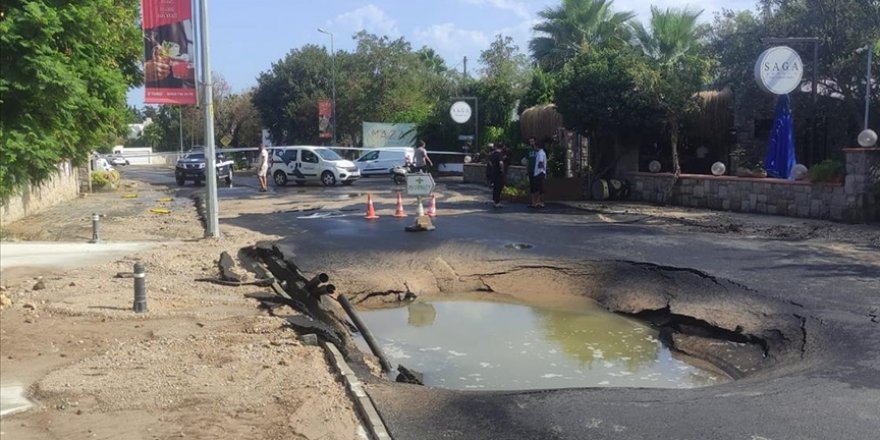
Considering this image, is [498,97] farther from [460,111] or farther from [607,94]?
[607,94]

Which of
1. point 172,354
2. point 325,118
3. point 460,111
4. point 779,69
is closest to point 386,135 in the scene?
point 325,118

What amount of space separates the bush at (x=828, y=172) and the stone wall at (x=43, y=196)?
16986mm

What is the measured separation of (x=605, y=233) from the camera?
47.0 ft

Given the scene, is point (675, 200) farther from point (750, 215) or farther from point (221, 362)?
point (221, 362)

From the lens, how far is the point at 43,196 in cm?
2339

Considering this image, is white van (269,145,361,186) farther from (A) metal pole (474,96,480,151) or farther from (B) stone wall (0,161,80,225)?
(B) stone wall (0,161,80,225)

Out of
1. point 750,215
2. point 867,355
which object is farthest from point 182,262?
point 750,215

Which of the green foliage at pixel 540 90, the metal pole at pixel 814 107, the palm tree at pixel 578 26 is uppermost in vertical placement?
the palm tree at pixel 578 26

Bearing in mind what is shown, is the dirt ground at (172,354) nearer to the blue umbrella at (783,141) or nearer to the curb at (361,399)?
the curb at (361,399)

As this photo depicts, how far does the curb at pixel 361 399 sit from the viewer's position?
5129mm

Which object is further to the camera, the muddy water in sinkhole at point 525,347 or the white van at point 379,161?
the white van at point 379,161

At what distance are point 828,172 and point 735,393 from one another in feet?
37.9

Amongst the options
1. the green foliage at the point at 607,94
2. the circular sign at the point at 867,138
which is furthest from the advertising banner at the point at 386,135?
the circular sign at the point at 867,138

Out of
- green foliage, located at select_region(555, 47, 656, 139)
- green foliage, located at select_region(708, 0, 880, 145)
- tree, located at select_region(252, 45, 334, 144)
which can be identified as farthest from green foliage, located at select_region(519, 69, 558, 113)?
tree, located at select_region(252, 45, 334, 144)
